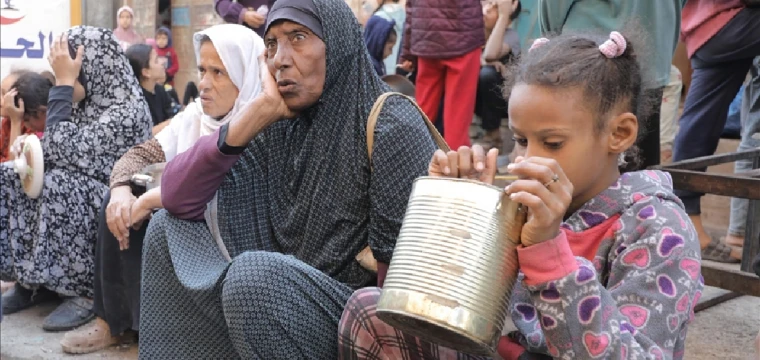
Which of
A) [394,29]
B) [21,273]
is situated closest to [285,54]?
[21,273]

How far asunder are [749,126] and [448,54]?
186 cm

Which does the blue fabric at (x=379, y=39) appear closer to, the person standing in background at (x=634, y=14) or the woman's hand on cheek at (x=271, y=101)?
the person standing in background at (x=634, y=14)

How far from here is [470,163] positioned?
157 centimetres

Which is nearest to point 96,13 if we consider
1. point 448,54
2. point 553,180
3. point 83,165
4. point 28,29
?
point 28,29

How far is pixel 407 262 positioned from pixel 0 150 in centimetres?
376

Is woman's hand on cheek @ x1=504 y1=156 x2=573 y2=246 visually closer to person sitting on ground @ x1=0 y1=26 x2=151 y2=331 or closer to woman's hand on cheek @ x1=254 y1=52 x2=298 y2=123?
woman's hand on cheek @ x1=254 y1=52 x2=298 y2=123

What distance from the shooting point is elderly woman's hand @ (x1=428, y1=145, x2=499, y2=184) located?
1.56 meters

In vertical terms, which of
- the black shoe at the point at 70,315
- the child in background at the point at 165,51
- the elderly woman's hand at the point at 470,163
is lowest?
the black shoe at the point at 70,315

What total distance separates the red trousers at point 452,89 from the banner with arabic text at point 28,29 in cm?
391

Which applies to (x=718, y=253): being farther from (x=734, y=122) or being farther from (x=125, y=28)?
(x=125, y=28)

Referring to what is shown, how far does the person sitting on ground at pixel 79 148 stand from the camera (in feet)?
11.8

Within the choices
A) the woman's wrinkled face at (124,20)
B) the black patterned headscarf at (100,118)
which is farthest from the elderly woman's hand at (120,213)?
the woman's wrinkled face at (124,20)

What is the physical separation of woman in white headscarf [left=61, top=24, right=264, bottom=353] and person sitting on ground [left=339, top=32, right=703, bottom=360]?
1486 mm

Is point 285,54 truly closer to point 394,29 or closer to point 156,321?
point 156,321
